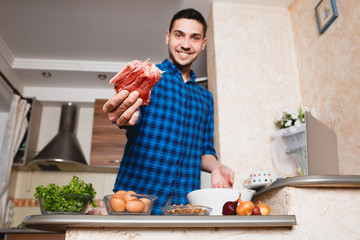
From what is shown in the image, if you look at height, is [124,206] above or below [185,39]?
below

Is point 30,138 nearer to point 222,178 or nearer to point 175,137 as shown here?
point 175,137

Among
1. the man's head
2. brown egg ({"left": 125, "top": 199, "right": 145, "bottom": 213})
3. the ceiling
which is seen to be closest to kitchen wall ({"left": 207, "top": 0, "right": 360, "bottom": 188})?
the ceiling

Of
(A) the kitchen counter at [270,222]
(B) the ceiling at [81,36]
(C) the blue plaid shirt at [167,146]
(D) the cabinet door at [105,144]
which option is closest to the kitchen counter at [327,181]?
(A) the kitchen counter at [270,222]

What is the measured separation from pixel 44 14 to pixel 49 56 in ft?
2.38

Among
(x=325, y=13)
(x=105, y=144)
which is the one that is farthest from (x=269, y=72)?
(x=105, y=144)

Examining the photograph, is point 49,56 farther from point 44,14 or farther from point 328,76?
point 328,76

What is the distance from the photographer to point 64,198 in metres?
0.84

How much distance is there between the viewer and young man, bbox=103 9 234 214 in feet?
4.37

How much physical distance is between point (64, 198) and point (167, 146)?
1.97ft

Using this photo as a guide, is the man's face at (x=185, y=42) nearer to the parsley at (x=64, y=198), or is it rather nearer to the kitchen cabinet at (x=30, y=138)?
the parsley at (x=64, y=198)

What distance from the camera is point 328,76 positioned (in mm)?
2008

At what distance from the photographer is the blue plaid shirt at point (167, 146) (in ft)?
4.38

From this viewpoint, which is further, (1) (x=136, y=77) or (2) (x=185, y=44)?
(2) (x=185, y=44)

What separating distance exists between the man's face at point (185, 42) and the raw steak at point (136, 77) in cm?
61
